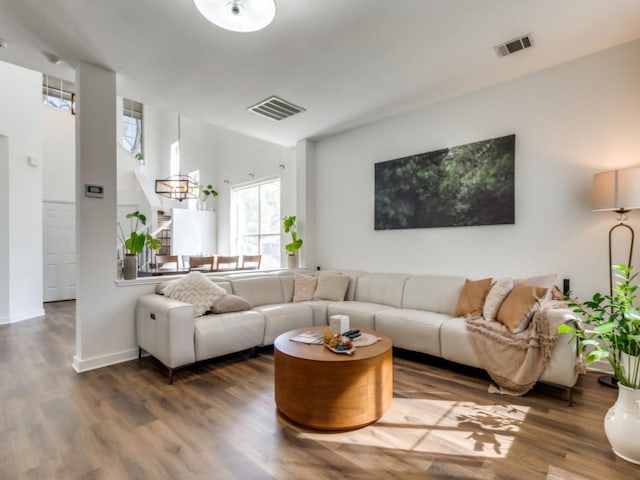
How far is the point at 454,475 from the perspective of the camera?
1.65 m

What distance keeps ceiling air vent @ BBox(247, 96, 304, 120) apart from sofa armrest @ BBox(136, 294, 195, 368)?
8.05 feet

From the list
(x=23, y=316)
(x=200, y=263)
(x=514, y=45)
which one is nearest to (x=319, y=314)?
(x=200, y=263)

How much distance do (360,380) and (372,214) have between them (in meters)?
2.85

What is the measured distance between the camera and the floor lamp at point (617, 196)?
246 cm

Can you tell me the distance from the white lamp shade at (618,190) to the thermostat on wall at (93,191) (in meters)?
4.44

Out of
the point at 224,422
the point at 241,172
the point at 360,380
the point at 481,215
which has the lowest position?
the point at 224,422

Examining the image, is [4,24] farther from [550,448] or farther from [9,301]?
[550,448]

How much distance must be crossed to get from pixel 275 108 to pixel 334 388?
10.8ft

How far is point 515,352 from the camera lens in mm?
2520

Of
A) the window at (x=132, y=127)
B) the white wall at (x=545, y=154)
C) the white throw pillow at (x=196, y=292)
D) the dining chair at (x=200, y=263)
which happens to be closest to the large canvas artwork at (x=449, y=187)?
the white wall at (x=545, y=154)

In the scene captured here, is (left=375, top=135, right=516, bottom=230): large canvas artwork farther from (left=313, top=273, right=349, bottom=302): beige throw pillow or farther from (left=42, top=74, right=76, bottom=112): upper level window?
(left=42, top=74, right=76, bottom=112): upper level window

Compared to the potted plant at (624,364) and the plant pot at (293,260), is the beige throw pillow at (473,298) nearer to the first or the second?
the potted plant at (624,364)

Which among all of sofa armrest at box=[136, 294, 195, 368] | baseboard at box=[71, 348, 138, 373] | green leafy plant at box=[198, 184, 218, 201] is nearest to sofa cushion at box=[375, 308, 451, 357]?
sofa armrest at box=[136, 294, 195, 368]

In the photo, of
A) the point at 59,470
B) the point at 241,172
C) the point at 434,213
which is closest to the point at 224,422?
the point at 59,470
